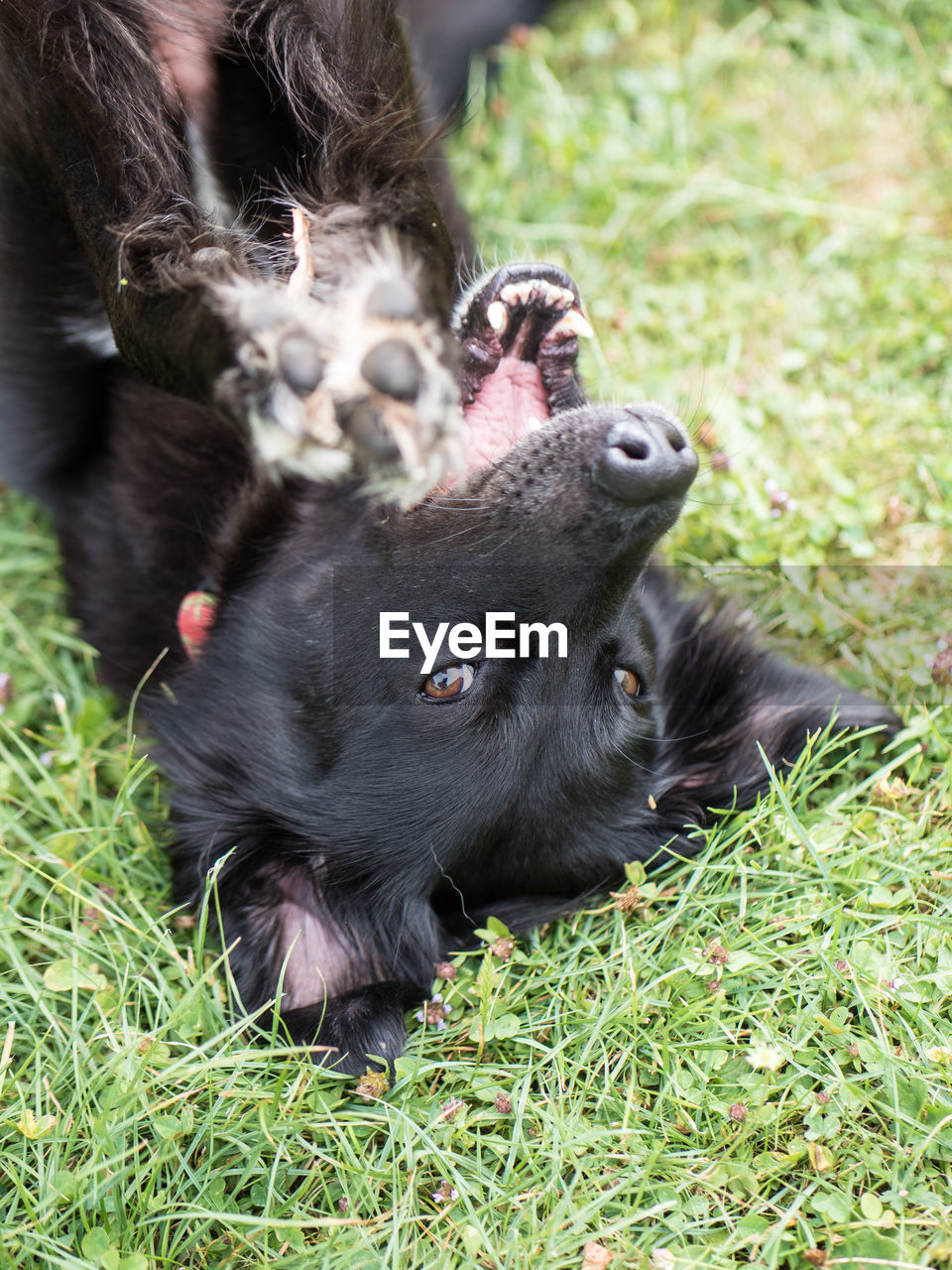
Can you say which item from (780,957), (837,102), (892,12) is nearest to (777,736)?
(780,957)

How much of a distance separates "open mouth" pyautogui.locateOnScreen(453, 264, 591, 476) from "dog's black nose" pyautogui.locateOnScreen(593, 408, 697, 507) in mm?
318

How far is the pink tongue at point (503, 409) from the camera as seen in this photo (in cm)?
229

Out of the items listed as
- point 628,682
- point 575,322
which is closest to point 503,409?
point 575,322

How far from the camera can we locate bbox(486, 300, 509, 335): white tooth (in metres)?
2.32

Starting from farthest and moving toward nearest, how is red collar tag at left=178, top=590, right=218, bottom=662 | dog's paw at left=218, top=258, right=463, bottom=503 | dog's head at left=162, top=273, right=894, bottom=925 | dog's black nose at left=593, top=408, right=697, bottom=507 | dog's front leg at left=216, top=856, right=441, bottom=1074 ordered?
red collar tag at left=178, top=590, right=218, bottom=662 → dog's front leg at left=216, top=856, right=441, bottom=1074 → dog's head at left=162, top=273, right=894, bottom=925 → dog's black nose at left=593, top=408, right=697, bottom=507 → dog's paw at left=218, top=258, right=463, bottom=503

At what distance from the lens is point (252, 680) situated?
240cm

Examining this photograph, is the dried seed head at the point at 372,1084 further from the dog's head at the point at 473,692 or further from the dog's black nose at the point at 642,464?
the dog's black nose at the point at 642,464

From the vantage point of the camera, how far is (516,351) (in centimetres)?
242

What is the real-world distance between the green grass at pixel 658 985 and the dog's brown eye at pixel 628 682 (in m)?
0.41

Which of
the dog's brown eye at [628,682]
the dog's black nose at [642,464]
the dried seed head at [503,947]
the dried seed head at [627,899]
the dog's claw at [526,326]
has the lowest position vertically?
the dried seed head at [503,947]

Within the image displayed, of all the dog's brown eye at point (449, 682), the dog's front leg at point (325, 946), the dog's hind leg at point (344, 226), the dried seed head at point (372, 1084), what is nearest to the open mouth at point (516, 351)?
the dog's hind leg at point (344, 226)

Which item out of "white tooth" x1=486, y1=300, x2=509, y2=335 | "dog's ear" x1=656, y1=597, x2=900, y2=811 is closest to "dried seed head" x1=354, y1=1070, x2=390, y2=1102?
"dog's ear" x1=656, y1=597, x2=900, y2=811

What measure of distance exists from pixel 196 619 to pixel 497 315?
100cm
